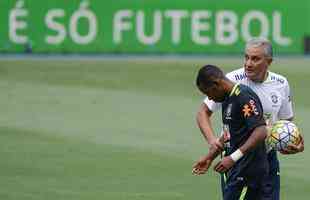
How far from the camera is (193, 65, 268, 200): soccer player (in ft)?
27.2

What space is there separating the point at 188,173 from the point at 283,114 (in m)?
4.68

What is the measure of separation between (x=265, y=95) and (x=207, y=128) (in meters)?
0.57

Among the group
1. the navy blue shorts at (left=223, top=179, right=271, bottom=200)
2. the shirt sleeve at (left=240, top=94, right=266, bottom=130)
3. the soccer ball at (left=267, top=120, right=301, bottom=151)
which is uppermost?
the shirt sleeve at (left=240, top=94, right=266, bottom=130)

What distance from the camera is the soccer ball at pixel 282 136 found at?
8.81 m

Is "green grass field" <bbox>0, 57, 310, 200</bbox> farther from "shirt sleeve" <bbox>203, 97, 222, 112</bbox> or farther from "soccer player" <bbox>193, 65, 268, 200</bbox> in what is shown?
"soccer player" <bbox>193, 65, 268, 200</bbox>

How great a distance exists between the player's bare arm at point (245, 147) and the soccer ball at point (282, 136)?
1.17 feet

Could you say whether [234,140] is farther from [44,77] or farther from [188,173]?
[44,77]

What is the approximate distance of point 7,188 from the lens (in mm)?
12484

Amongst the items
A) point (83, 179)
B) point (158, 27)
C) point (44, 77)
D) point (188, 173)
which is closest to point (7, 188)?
point (83, 179)

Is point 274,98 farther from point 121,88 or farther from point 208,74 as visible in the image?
point 121,88

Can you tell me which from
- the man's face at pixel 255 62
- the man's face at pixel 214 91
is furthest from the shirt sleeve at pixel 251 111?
the man's face at pixel 255 62

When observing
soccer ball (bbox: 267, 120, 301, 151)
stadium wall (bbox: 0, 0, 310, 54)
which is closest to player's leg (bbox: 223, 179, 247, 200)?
soccer ball (bbox: 267, 120, 301, 151)

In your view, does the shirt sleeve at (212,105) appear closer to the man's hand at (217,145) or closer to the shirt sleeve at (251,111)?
the man's hand at (217,145)

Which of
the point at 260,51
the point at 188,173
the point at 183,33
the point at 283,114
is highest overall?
the point at 260,51
